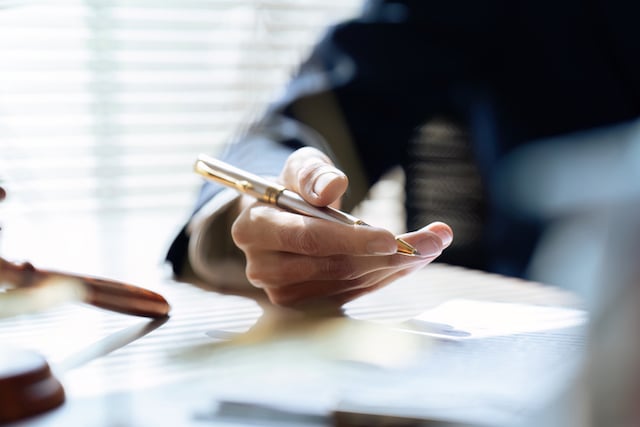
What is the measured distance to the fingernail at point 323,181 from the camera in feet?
1.39

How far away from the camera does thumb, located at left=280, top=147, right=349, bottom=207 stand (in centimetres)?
42

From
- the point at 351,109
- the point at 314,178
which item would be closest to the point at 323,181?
the point at 314,178

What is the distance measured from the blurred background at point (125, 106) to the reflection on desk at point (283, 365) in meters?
0.05

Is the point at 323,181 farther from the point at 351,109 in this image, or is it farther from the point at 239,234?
the point at 351,109

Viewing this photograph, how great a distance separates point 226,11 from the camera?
4.12 feet

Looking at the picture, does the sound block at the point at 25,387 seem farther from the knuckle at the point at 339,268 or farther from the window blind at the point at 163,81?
the window blind at the point at 163,81

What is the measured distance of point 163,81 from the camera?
1.23 meters

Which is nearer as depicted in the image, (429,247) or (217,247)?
(429,247)

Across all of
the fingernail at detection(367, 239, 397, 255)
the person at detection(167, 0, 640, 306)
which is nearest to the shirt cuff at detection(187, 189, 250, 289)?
the person at detection(167, 0, 640, 306)

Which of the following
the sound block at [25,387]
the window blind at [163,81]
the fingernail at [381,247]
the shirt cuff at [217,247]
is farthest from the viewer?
the window blind at [163,81]

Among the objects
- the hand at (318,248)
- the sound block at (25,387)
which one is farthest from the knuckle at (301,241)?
the sound block at (25,387)

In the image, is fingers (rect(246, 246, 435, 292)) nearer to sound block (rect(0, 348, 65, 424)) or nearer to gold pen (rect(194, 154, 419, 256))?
gold pen (rect(194, 154, 419, 256))

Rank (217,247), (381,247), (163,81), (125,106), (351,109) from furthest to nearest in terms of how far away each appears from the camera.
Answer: (163,81) → (125,106) → (351,109) → (217,247) → (381,247)

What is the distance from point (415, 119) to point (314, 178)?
1.23ft
